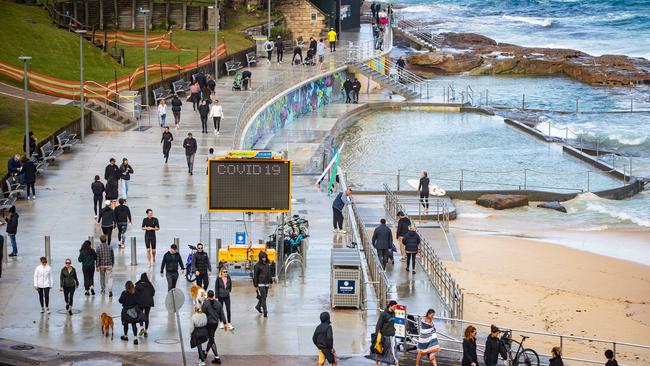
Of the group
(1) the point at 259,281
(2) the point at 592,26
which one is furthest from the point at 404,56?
(1) the point at 259,281

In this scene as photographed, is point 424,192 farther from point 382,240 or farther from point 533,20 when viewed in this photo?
point 533,20

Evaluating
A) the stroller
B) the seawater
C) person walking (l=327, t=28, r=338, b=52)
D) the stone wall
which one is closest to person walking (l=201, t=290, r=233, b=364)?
the stroller

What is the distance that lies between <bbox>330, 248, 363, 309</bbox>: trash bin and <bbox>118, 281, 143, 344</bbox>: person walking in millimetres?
4059

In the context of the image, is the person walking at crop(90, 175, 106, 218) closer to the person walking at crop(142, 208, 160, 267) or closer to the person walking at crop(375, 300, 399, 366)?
the person walking at crop(142, 208, 160, 267)

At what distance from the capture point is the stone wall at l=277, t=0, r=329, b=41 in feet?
260

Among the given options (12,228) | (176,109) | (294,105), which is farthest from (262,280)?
(294,105)

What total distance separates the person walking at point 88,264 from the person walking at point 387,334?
6.93 m

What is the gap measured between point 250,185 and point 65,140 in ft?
52.2

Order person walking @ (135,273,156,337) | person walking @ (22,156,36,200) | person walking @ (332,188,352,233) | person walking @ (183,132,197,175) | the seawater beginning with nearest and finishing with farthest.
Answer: person walking @ (135,273,156,337) < person walking @ (332,188,352,233) < person walking @ (22,156,36,200) < person walking @ (183,132,197,175) < the seawater

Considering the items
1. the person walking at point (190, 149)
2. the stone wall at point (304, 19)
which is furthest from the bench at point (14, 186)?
the stone wall at point (304, 19)

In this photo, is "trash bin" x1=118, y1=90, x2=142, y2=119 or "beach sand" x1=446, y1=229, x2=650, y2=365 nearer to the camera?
"beach sand" x1=446, y1=229, x2=650, y2=365

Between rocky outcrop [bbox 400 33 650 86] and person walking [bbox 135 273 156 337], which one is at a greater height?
rocky outcrop [bbox 400 33 650 86]

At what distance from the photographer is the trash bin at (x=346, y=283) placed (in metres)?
28.5

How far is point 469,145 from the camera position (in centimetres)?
6188
